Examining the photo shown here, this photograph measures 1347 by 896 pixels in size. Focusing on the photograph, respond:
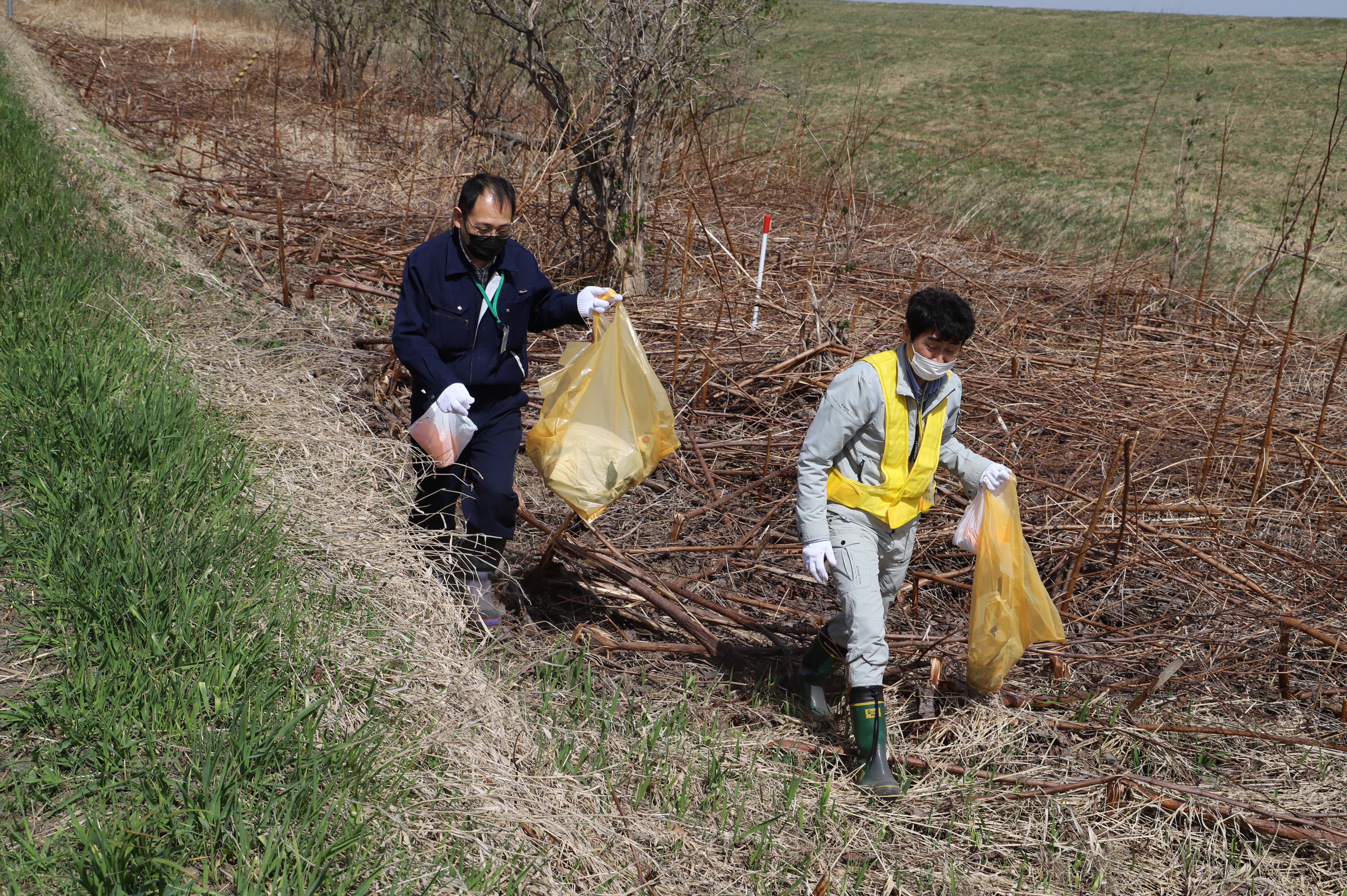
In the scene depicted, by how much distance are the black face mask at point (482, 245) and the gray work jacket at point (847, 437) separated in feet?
3.93

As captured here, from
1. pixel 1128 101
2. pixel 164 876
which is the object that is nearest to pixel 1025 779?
pixel 164 876

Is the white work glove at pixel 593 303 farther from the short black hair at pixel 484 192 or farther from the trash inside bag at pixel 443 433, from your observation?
the trash inside bag at pixel 443 433

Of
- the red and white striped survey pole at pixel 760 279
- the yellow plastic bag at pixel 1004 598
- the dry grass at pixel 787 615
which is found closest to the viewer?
the dry grass at pixel 787 615

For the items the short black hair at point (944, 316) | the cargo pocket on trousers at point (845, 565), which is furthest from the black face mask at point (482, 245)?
the cargo pocket on trousers at point (845, 565)

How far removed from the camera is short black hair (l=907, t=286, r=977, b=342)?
8.93 ft

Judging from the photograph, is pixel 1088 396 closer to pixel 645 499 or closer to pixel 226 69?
pixel 645 499

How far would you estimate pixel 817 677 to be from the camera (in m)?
3.25

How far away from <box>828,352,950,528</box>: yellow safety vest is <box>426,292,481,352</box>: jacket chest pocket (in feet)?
4.26

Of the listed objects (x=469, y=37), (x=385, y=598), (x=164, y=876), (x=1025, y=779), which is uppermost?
(x=469, y=37)

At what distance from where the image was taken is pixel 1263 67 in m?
21.4

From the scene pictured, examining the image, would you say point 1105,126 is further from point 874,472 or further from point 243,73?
point 874,472

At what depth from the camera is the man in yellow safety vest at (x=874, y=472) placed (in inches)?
110

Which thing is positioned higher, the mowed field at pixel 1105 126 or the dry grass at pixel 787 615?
the mowed field at pixel 1105 126

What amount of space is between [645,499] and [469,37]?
9.71 meters
